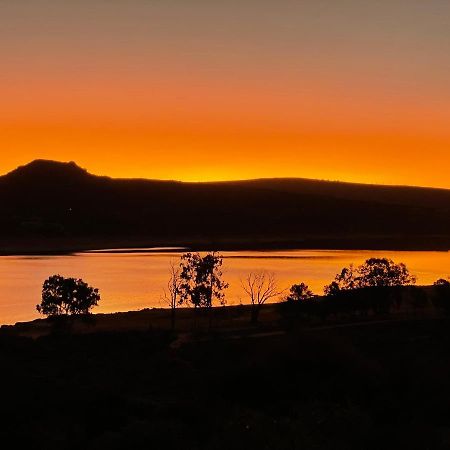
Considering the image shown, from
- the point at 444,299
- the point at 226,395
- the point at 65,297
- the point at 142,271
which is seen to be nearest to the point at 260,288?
the point at 444,299

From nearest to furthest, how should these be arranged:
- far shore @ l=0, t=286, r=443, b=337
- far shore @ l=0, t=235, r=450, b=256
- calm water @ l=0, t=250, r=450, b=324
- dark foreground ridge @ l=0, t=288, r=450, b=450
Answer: dark foreground ridge @ l=0, t=288, r=450, b=450 < far shore @ l=0, t=286, r=443, b=337 < calm water @ l=0, t=250, r=450, b=324 < far shore @ l=0, t=235, r=450, b=256

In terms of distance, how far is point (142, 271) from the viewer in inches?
4769

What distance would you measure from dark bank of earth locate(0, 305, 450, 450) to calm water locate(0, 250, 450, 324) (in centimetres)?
4058

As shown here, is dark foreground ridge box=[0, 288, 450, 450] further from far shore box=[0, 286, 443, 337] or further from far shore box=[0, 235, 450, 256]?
far shore box=[0, 235, 450, 256]

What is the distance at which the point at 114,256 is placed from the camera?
163625 mm

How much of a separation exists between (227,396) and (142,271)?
326 feet

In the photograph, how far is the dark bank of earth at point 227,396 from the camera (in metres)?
15.2

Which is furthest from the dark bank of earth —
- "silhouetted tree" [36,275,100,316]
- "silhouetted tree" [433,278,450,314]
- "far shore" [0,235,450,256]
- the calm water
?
"far shore" [0,235,450,256]

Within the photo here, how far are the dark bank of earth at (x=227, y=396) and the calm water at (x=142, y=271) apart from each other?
4058cm

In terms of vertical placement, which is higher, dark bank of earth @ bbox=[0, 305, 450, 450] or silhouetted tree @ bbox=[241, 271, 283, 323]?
silhouetted tree @ bbox=[241, 271, 283, 323]

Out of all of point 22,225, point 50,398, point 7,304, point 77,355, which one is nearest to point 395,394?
point 50,398

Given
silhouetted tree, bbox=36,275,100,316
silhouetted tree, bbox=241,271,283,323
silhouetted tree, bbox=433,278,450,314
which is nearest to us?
silhouetted tree, bbox=36,275,100,316

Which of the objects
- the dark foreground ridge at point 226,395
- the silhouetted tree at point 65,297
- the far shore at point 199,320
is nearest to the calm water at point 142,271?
the far shore at point 199,320

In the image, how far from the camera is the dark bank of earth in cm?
1524
